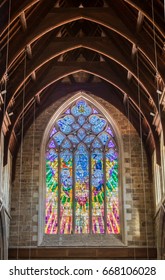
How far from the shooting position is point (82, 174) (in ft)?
65.8

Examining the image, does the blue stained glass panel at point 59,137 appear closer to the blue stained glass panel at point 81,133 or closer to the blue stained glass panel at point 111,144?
the blue stained glass panel at point 81,133

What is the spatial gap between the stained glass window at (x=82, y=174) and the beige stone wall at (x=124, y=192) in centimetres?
47

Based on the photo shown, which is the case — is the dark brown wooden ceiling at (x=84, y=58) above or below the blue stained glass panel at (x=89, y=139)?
above

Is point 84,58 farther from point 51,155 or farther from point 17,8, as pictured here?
point 17,8

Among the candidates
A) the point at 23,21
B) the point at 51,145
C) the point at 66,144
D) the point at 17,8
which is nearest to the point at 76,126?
the point at 66,144

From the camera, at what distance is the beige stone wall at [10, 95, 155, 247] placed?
18.8 meters

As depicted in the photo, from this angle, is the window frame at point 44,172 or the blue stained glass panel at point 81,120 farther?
the blue stained glass panel at point 81,120

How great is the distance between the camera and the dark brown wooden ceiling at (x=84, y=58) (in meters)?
15.4

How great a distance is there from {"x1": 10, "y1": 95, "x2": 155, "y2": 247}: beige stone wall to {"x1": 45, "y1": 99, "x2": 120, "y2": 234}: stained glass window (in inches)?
18.5

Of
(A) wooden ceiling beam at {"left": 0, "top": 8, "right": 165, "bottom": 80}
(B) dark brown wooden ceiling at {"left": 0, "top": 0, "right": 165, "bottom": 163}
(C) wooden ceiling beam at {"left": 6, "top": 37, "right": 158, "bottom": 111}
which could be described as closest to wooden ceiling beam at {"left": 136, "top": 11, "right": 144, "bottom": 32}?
(B) dark brown wooden ceiling at {"left": 0, "top": 0, "right": 165, "bottom": 163}

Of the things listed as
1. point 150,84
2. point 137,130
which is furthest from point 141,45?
point 137,130

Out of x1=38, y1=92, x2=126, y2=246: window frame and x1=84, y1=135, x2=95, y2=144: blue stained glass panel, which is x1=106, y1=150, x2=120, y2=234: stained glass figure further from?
x1=84, y1=135, x2=95, y2=144: blue stained glass panel

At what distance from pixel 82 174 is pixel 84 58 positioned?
4300 millimetres

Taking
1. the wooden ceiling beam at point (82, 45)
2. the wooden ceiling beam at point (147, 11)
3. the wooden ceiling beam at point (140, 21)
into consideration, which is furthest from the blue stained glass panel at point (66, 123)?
the wooden ceiling beam at point (147, 11)
